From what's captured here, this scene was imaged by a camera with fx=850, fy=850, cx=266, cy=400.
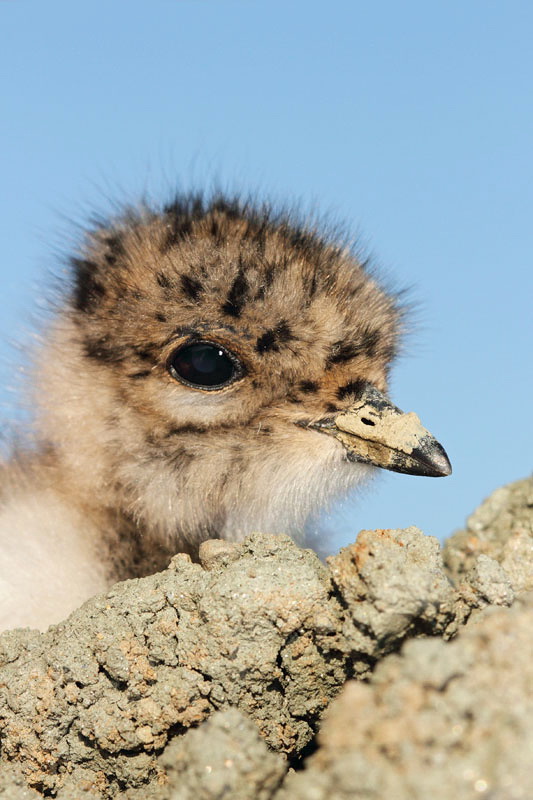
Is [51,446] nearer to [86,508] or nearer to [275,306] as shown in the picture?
[86,508]

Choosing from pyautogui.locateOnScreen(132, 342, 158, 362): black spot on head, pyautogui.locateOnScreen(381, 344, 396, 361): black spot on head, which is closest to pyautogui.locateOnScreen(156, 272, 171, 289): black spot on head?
pyautogui.locateOnScreen(132, 342, 158, 362): black spot on head

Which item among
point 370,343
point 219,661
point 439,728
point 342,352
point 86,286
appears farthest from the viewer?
point 86,286

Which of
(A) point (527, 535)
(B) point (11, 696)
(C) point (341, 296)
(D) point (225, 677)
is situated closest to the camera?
(D) point (225, 677)

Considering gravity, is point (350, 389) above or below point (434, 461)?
above

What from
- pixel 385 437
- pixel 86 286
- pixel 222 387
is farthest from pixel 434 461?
pixel 86 286

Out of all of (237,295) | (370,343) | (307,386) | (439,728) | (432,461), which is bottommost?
(439,728)

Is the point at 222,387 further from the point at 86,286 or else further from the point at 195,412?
the point at 86,286

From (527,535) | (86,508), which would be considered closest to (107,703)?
(86,508)

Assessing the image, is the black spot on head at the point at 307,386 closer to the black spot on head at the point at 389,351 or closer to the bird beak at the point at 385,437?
the bird beak at the point at 385,437
